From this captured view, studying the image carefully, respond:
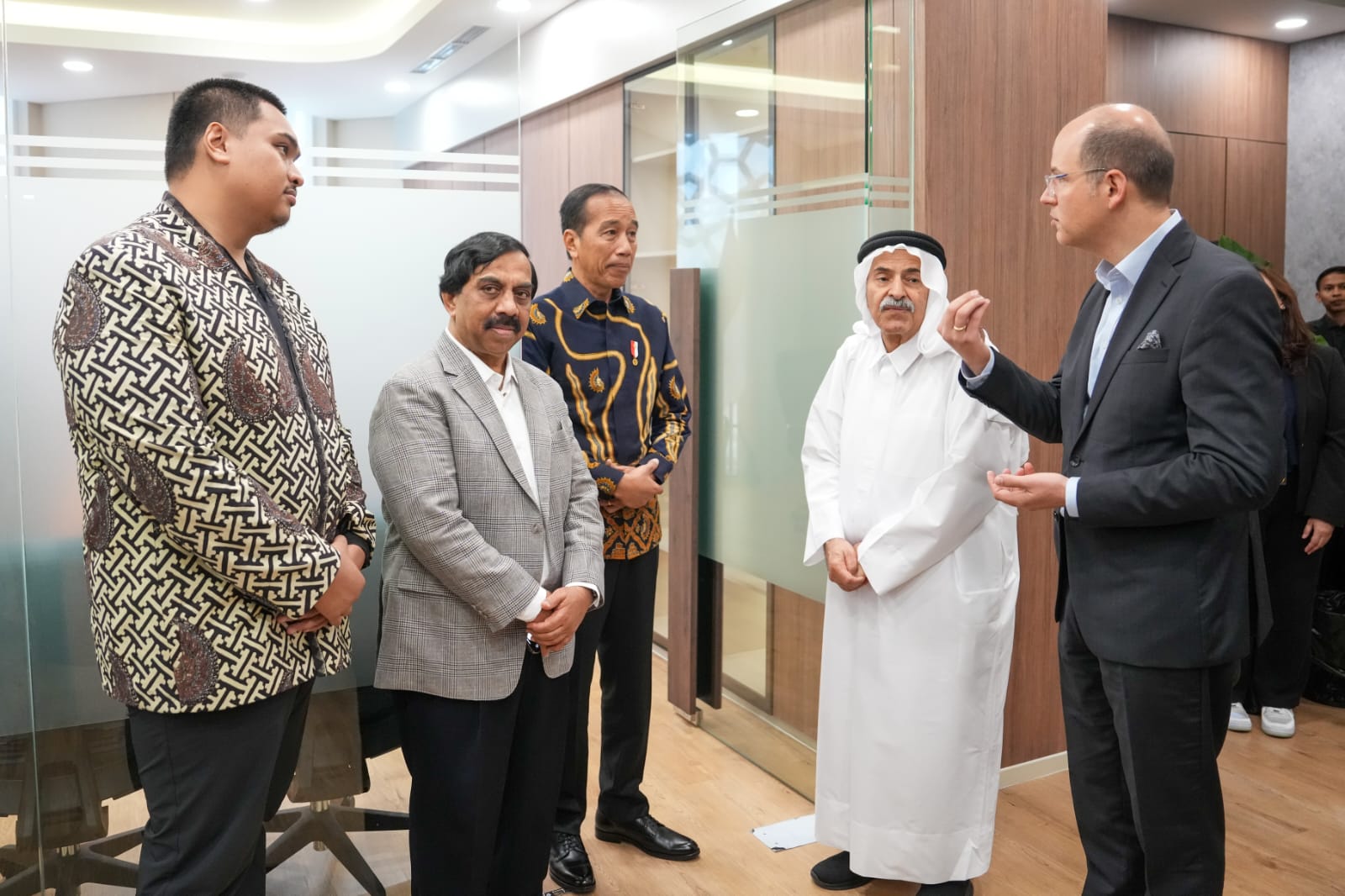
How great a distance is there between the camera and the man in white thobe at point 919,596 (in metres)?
2.53

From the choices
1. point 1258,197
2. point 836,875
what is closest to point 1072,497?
point 836,875

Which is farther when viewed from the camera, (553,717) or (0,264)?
(553,717)

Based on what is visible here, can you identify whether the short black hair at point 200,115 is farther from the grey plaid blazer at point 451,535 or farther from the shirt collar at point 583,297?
the shirt collar at point 583,297

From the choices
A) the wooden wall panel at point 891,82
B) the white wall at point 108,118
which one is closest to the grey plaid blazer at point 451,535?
the white wall at point 108,118

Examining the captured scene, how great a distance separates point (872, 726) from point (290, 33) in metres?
2.11

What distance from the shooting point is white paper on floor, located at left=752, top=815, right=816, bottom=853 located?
9.65ft

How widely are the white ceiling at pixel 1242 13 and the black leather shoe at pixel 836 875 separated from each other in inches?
157

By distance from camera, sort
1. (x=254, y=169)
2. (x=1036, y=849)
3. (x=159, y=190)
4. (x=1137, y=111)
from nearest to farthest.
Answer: (x=254, y=169)
(x=1137, y=111)
(x=159, y=190)
(x=1036, y=849)

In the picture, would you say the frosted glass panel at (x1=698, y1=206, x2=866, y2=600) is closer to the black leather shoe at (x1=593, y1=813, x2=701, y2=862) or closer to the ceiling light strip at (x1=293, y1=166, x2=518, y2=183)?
the black leather shoe at (x1=593, y1=813, x2=701, y2=862)

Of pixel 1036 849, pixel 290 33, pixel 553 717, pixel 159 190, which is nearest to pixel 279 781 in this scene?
pixel 553 717

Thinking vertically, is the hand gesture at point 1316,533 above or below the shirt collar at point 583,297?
below

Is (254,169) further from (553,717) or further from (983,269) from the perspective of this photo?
(983,269)

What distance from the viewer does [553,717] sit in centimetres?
221

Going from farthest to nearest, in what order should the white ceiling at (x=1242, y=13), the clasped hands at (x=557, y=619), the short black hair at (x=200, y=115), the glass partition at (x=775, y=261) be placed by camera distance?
the white ceiling at (x=1242, y=13) → the glass partition at (x=775, y=261) → the clasped hands at (x=557, y=619) → the short black hair at (x=200, y=115)
